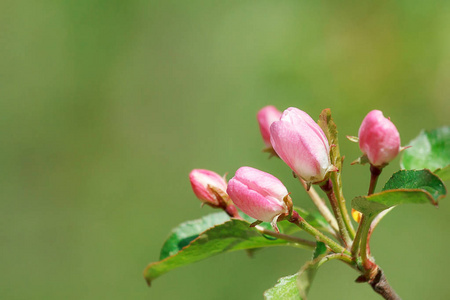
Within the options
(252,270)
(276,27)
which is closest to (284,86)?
(276,27)

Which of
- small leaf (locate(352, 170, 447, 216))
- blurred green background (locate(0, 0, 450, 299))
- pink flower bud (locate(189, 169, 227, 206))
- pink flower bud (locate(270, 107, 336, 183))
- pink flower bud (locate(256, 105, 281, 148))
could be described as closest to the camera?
small leaf (locate(352, 170, 447, 216))

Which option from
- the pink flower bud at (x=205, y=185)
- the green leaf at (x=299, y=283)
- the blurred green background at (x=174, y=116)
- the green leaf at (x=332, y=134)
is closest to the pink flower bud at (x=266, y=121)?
the pink flower bud at (x=205, y=185)

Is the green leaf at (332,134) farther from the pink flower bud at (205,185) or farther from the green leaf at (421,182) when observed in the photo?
the pink flower bud at (205,185)

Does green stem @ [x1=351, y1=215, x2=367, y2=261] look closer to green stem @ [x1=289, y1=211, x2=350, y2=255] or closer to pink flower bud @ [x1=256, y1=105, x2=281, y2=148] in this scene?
green stem @ [x1=289, y1=211, x2=350, y2=255]

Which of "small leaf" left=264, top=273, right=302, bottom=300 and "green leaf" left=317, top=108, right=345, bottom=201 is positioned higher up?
"green leaf" left=317, top=108, right=345, bottom=201

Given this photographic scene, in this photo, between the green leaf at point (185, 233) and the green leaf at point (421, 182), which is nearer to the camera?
the green leaf at point (421, 182)

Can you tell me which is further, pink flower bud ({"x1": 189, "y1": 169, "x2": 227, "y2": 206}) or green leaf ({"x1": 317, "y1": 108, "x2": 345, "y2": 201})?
pink flower bud ({"x1": 189, "y1": 169, "x2": 227, "y2": 206})

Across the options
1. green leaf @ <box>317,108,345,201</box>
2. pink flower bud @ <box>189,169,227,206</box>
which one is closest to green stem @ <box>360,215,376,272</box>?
green leaf @ <box>317,108,345,201</box>

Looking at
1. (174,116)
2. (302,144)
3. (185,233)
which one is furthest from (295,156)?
(174,116)
